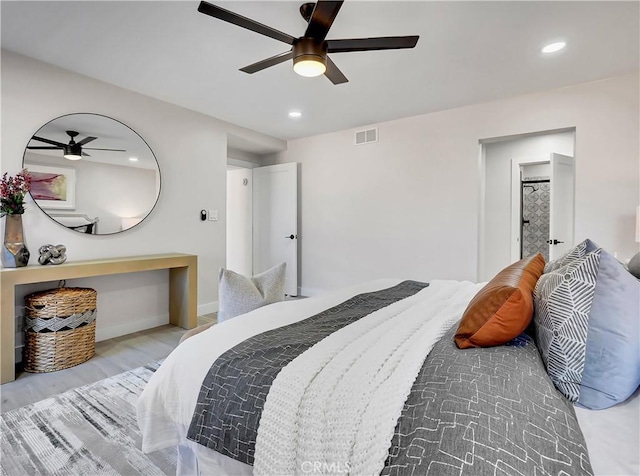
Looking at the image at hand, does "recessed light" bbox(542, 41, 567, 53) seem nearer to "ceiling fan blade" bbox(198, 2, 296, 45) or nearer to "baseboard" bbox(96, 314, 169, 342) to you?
"ceiling fan blade" bbox(198, 2, 296, 45)

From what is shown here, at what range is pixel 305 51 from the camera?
194cm

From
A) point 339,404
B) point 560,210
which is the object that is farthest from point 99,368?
point 560,210

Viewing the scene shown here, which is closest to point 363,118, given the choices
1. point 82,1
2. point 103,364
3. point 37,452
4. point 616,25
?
point 616,25

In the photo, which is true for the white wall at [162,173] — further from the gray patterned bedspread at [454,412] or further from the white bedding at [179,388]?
the gray patterned bedspread at [454,412]

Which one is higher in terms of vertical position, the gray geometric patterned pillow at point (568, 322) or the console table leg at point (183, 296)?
the gray geometric patterned pillow at point (568, 322)

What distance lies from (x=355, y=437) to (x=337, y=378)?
0.54 feet

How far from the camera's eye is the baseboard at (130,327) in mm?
3206

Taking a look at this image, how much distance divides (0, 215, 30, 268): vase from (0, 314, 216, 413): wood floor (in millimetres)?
849

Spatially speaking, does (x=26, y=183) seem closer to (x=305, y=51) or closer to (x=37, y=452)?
(x=37, y=452)

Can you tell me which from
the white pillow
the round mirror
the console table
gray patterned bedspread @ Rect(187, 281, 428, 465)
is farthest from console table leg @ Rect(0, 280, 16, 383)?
gray patterned bedspread @ Rect(187, 281, 428, 465)

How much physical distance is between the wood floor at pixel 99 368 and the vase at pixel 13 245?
0.85 metres

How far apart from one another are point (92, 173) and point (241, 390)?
307cm

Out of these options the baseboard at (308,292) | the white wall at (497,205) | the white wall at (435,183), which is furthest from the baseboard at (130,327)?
the white wall at (497,205)

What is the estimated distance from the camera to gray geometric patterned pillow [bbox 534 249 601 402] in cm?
94
